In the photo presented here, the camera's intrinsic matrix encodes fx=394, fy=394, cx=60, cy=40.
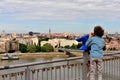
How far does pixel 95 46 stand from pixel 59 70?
0.75 metres

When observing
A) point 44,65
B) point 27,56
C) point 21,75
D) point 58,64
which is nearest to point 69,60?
point 58,64

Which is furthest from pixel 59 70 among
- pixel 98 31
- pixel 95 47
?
pixel 98 31

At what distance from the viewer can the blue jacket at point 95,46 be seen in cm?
683

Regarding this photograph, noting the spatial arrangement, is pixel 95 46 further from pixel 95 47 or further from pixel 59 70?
pixel 59 70

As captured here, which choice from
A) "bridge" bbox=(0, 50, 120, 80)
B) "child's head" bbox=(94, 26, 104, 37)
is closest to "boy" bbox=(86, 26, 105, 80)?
"child's head" bbox=(94, 26, 104, 37)

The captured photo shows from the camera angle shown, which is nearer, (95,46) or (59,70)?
(59,70)

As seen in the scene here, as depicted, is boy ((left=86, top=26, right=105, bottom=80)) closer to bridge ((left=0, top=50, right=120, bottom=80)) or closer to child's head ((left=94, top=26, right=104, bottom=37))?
child's head ((left=94, top=26, right=104, bottom=37))

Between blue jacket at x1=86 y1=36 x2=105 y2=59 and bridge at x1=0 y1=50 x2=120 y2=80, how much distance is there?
1.47 feet

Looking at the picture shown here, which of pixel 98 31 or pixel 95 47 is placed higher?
pixel 98 31

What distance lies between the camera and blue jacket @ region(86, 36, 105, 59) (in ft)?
22.4

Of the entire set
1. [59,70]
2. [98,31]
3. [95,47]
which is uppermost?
[98,31]

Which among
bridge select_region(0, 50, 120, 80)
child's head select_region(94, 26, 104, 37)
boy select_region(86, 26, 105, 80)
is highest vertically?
child's head select_region(94, 26, 104, 37)

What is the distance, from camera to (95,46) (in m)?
6.82

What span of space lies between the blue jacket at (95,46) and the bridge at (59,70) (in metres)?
0.45
